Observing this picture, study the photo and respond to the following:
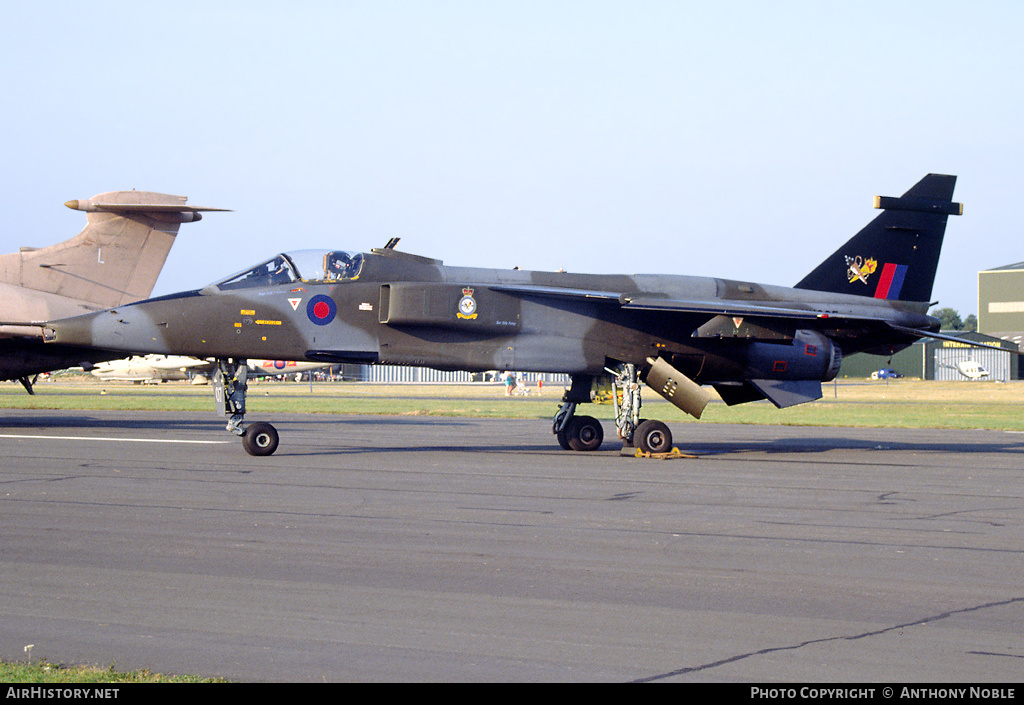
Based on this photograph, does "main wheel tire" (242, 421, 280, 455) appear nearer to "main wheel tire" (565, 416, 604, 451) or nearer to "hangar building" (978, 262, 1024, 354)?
"main wheel tire" (565, 416, 604, 451)

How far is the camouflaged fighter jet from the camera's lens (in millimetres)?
15703

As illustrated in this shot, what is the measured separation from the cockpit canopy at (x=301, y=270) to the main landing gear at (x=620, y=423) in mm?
4750

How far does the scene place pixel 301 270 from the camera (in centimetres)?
1633

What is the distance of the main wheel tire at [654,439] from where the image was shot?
663 inches

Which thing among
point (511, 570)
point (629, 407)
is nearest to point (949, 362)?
point (629, 407)

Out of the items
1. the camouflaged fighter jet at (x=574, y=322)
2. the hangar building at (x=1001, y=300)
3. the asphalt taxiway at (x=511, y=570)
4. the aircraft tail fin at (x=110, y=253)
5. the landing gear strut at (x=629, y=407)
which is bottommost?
the asphalt taxiway at (x=511, y=570)

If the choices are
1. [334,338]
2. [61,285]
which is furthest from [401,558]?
[61,285]

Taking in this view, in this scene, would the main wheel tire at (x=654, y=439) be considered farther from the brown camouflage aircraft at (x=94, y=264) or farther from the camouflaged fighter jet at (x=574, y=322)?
the brown camouflage aircraft at (x=94, y=264)

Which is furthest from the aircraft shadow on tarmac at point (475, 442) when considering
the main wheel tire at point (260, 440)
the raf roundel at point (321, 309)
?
the raf roundel at point (321, 309)

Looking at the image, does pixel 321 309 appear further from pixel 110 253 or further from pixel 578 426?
pixel 110 253

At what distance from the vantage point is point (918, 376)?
98.8 metres

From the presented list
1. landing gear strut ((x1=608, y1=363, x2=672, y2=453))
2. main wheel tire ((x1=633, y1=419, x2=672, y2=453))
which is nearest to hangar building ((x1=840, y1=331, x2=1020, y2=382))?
landing gear strut ((x1=608, y1=363, x2=672, y2=453))

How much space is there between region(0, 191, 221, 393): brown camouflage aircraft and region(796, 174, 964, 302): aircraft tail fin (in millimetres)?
14800

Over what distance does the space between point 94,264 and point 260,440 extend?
10826mm
